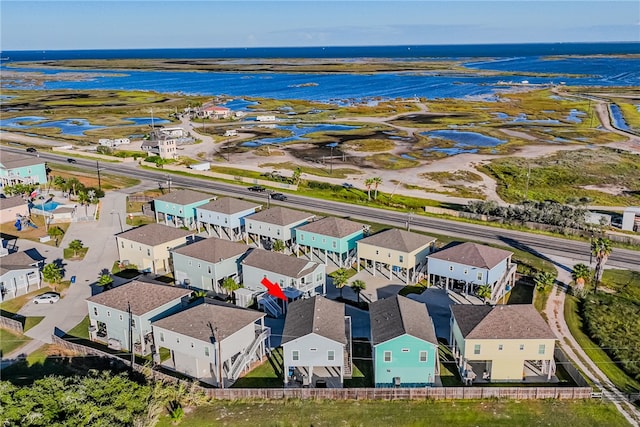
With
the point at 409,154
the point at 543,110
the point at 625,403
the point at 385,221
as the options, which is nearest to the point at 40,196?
the point at 385,221

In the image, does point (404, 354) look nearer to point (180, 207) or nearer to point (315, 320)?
point (315, 320)

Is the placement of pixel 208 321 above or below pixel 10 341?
above

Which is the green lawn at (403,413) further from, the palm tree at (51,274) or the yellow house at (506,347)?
the palm tree at (51,274)

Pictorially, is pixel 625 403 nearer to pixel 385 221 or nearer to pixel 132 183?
pixel 385 221

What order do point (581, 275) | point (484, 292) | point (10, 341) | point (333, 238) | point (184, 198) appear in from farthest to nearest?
point (184, 198) → point (333, 238) → point (581, 275) → point (484, 292) → point (10, 341)

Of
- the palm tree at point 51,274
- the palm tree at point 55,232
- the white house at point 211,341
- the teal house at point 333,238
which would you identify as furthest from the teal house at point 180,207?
the white house at point 211,341

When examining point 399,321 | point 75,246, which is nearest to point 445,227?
point 399,321
